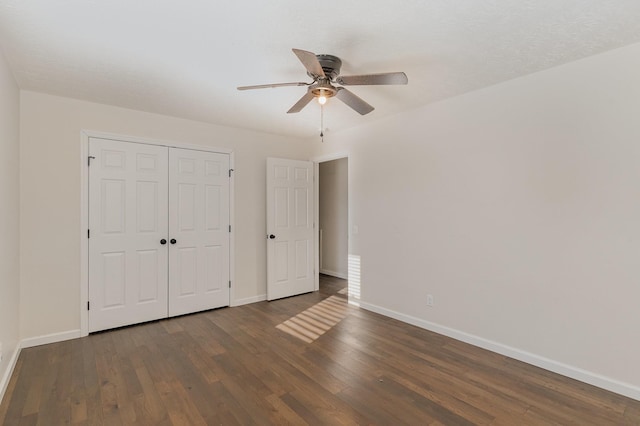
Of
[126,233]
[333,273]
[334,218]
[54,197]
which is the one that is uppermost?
[54,197]

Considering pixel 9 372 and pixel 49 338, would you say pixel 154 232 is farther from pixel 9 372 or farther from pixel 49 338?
pixel 9 372

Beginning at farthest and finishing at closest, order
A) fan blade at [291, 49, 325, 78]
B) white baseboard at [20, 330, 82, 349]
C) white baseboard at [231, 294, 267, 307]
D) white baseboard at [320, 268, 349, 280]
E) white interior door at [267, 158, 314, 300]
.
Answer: white baseboard at [320, 268, 349, 280] → white interior door at [267, 158, 314, 300] → white baseboard at [231, 294, 267, 307] → white baseboard at [20, 330, 82, 349] → fan blade at [291, 49, 325, 78]

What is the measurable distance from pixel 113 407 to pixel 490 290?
3.28 meters

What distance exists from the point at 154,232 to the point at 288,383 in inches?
99.6

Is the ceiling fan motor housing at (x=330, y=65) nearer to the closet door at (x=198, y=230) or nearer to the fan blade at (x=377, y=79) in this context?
the fan blade at (x=377, y=79)

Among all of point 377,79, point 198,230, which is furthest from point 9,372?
point 377,79

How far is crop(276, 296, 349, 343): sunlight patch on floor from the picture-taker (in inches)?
137

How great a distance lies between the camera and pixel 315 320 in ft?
12.7

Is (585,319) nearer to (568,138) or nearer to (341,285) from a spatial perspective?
(568,138)

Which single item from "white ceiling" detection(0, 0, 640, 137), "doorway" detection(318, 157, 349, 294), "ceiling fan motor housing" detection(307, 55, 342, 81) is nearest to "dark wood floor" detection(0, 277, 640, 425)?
"ceiling fan motor housing" detection(307, 55, 342, 81)

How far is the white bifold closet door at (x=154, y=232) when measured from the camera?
356 cm

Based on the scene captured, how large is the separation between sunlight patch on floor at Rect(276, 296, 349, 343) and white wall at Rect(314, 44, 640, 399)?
0.78 meters

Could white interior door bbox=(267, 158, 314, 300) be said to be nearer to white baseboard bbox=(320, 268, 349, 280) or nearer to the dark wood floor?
white baseboard bbox=(320, 268, 349, 280)

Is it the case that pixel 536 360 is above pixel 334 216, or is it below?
below
